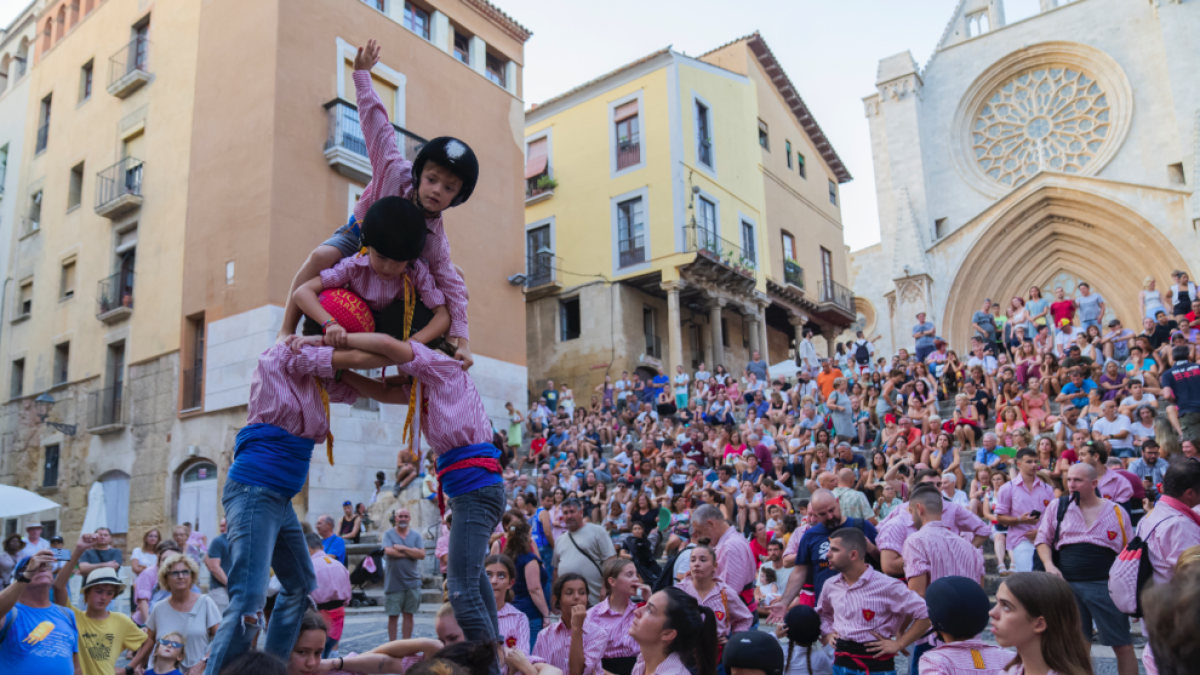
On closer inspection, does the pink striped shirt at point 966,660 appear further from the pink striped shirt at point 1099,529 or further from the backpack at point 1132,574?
the pink striped shirt at point 1099,529

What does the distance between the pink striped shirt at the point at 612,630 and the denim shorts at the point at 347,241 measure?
2.97 m

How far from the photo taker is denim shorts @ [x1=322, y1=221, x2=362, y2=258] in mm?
3889

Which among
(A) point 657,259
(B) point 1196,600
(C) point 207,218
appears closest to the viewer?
(B) point 1196,600

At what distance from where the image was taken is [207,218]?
20.5m

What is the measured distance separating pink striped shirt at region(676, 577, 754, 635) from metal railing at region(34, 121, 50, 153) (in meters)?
28.6

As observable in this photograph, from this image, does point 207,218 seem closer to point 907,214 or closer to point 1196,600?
point 1196,600

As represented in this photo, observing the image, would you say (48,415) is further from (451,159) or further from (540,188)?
(451,159)

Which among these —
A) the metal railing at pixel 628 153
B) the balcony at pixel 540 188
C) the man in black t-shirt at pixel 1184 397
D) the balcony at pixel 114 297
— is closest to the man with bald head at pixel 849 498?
the man in black t-shirt at pixel 1184 397

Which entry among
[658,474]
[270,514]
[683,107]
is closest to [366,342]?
[270,514]

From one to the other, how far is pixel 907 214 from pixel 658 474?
22.4 metres

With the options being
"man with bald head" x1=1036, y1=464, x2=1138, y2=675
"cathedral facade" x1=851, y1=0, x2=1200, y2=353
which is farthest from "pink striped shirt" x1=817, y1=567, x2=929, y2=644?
"cathedral facade" x1=851, y1=0, x2=1200, y2=353

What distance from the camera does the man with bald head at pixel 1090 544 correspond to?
614cm

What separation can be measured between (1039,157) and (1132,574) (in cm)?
3164

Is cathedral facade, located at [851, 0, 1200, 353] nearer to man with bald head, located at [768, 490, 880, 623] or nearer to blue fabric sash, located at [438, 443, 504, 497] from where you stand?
man with bald head, located at [768, 490, 880, 623]
